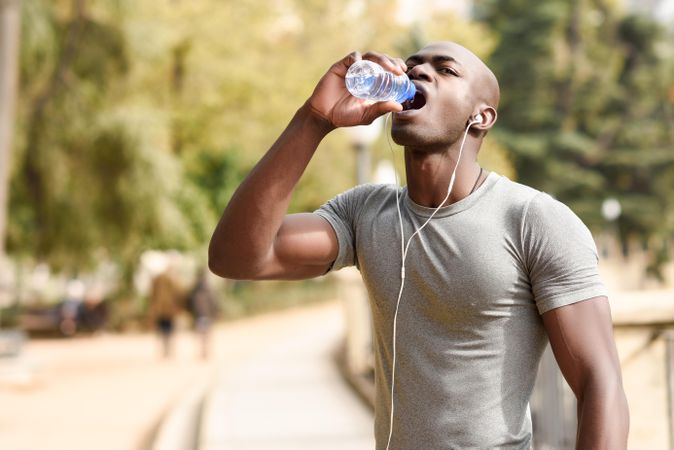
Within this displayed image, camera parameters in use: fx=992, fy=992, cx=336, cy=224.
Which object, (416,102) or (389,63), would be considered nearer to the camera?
(389,63)

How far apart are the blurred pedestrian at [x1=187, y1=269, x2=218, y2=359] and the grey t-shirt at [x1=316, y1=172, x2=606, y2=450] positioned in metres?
16.1

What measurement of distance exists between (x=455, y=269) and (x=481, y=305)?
91 mm

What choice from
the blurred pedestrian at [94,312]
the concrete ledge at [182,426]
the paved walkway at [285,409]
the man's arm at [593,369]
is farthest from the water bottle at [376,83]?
the blurred pedestrian at [94,312]

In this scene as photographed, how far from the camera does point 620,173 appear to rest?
46.4 m

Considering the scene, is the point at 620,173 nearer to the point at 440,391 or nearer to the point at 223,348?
the point at 223,348

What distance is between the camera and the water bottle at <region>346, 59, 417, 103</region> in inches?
78.3

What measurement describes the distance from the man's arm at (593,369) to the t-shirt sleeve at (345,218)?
0.51m

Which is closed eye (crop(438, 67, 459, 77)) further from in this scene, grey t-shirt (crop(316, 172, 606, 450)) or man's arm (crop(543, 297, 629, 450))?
man's arm (crop(543, 297, 629, 450))

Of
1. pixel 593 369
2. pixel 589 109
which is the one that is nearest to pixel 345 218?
pixel 593 369

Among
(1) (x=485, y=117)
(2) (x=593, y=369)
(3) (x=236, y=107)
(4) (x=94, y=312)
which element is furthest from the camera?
(4) (x=94, y=312)

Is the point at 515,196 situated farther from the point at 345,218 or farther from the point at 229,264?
the point at 229,264

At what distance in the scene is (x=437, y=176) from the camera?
2.17m

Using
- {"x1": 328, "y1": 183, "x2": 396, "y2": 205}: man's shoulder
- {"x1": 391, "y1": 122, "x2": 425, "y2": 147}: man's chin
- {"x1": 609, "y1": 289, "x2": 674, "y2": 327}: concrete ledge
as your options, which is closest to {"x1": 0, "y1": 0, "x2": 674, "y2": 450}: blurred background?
{"x1": 609, "y1": 289, "x2": 674, "y2": 327}: concrete ledge

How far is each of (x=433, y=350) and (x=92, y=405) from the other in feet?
34.7
